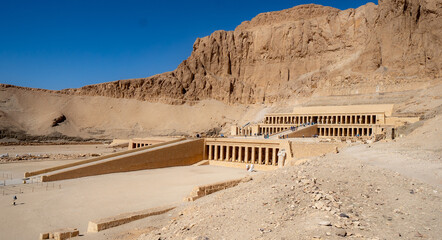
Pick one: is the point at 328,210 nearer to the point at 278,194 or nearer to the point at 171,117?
the point at 278,194

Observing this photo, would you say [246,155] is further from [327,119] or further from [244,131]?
[327,119]

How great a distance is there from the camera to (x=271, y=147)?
28391 millimetres

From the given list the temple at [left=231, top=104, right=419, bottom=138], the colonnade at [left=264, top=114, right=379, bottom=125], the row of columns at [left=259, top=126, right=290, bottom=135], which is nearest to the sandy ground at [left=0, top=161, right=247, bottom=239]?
the temple at [left=231, top=104, right=419, bottom=138]

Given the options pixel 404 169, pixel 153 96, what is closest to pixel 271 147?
pixel 404 169

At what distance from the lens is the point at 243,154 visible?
108ft

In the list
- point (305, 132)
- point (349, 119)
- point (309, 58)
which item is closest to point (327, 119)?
point (349, 119)

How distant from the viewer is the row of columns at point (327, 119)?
41.9 metres

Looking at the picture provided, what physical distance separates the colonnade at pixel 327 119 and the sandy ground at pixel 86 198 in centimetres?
2376

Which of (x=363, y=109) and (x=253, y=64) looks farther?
(x=253, y=64)

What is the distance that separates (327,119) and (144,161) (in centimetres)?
2891

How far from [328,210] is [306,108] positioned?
45272mm

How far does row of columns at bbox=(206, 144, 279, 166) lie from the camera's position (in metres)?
29.0

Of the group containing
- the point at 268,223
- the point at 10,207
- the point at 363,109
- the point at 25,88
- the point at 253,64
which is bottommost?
the point at 10,207

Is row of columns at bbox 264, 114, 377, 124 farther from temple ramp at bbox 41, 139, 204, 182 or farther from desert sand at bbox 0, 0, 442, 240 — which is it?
temple ramp at bbox 41, 139, 204, 182
